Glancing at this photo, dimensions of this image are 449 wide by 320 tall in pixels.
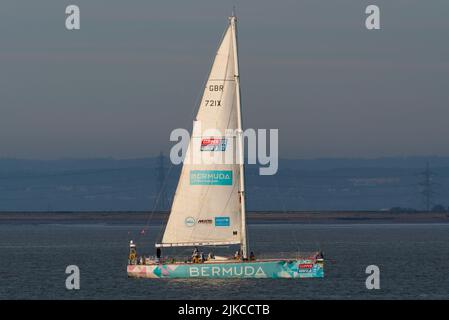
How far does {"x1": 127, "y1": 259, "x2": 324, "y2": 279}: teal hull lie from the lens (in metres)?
63.3

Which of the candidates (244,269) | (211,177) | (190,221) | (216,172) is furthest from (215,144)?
(244,269)

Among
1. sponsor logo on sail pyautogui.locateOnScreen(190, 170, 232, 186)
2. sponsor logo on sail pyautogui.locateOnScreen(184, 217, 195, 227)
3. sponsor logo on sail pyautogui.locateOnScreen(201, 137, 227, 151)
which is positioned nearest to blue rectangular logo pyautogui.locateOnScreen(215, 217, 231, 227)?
sponsor logo on sail pyautogui.locateOnScreen(184, 217, 195, 227)

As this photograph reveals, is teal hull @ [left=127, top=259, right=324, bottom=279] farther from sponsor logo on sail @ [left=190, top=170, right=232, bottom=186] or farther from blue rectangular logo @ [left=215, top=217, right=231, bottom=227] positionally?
sponsor logo on sail @ [left=190, top=170, right=232, bottom=186]

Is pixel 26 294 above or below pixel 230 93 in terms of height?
below

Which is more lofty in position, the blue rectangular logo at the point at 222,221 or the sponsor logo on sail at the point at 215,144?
the sponsor logo on sail at the point at 215,144

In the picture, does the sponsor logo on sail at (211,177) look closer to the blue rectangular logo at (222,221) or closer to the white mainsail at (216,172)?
the white mainsail at (216,172)

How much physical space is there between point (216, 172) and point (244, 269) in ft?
19.6

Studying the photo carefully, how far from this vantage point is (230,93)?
211 feet

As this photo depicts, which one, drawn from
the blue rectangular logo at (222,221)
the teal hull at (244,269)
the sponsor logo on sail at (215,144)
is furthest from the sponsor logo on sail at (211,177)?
the teal hull at (244,269)

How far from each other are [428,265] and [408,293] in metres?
26.9

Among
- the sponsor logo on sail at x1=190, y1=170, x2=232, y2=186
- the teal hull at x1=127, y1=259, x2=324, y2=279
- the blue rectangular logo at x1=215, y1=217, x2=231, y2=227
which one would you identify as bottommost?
the teal hull at x1=127, y1=259, x2=324, y2=279

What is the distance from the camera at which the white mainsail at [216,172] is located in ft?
210

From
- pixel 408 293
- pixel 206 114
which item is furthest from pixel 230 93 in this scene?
pixel 408 293
